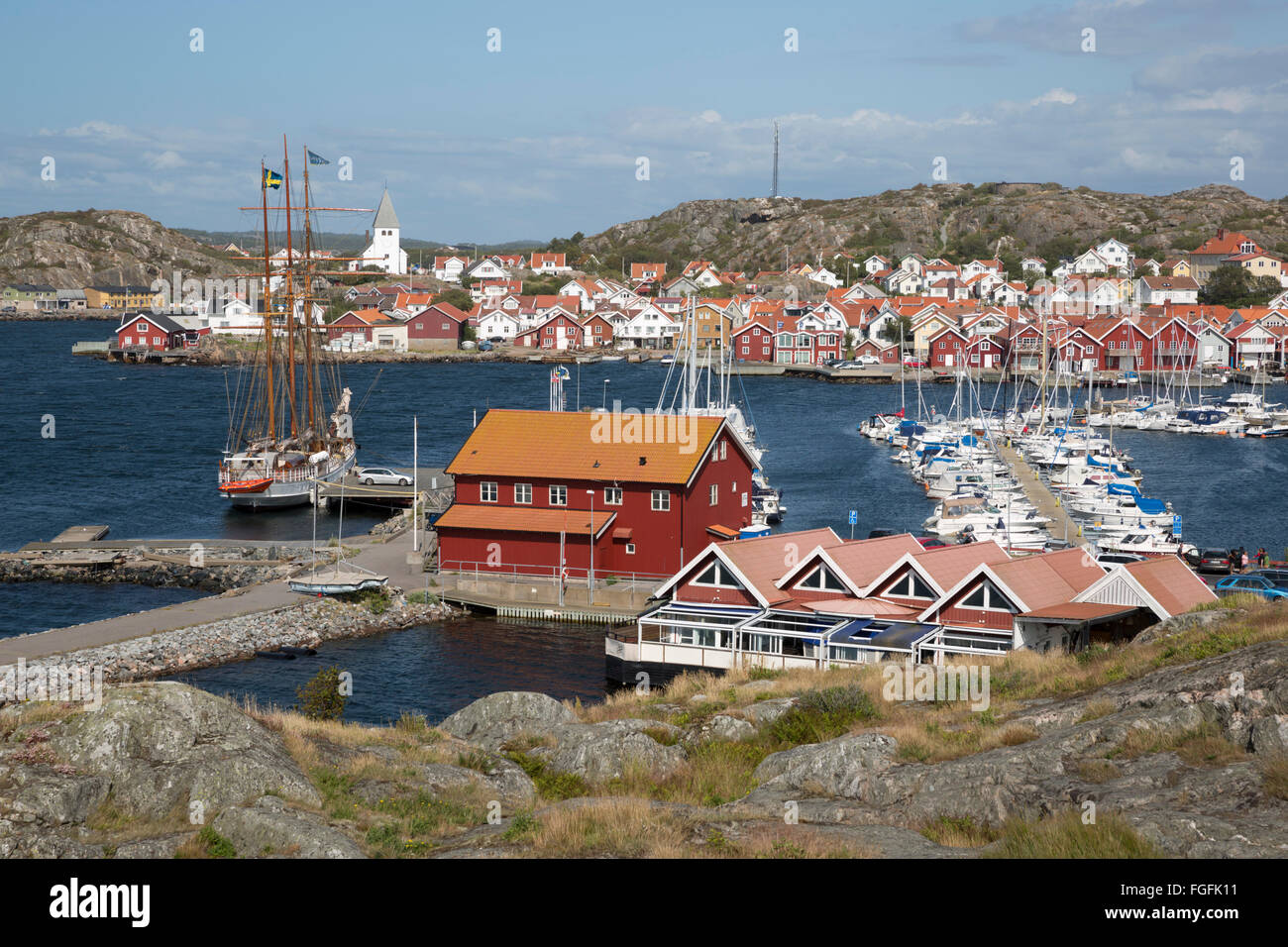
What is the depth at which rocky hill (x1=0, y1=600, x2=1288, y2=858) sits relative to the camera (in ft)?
34.0

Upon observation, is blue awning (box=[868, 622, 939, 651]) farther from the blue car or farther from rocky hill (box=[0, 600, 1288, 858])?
the blue car

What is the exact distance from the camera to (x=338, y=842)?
10422 millimetres

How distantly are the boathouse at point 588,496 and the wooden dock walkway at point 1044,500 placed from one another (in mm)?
12623

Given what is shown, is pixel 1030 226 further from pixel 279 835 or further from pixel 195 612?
pixel 279 835

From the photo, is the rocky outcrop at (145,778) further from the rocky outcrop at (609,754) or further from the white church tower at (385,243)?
the white church tower at (385,243)

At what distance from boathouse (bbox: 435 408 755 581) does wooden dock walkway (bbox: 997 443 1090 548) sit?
1262 centimetres

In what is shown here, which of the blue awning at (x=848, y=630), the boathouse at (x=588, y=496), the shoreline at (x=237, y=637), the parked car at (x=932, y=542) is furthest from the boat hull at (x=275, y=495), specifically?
the blue awning at (x=848, y=630)

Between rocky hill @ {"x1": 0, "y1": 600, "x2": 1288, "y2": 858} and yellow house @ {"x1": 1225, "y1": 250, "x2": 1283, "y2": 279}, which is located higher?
yellow house @ {"x1": 1225, "y1": 250, "x2": 1283, "y2": 279}

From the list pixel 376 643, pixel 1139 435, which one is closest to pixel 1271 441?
pixel 1139 435

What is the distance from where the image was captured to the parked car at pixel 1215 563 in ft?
120

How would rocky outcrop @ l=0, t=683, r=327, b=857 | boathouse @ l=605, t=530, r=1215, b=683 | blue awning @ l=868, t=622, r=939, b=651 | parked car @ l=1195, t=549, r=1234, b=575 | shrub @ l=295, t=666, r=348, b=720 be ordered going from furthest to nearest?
parked car @ l=1195, t=549, r=1234, b=575 → blue awning @ l=868, t=622, r=939, b=651 → boathouse @ l=605, t=530, r=1215, b=683 → shrub @ l=295, t=666, r=348, b=720 → rocky outcrop @ l=0, t=683, r=327, b=857

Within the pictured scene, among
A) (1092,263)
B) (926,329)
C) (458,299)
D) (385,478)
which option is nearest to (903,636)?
(385,478)

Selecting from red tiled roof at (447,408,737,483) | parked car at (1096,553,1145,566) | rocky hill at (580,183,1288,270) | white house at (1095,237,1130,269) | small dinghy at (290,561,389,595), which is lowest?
small dinghy at (290,561,389,595)

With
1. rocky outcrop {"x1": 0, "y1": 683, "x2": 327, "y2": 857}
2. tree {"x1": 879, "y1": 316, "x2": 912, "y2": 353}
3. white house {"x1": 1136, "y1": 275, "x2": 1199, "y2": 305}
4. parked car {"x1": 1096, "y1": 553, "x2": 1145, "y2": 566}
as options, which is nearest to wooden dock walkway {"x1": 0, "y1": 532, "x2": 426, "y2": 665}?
rocky outcrop {"x1": 0, "y1": 683, "x2": 327, "y2": 857}
